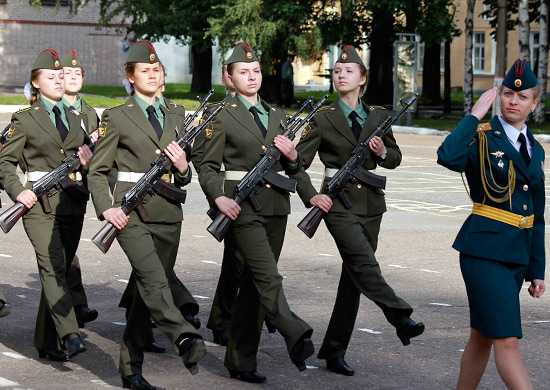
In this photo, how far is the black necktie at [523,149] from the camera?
709 centimetres

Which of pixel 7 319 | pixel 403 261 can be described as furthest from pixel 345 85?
pixel 403 261

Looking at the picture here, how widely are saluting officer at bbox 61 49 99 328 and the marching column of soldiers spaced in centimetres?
14

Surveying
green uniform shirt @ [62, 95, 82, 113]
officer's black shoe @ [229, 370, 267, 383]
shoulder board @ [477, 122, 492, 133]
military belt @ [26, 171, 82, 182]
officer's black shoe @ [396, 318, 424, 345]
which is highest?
shoulder board @ [477, 122, 492, 133]

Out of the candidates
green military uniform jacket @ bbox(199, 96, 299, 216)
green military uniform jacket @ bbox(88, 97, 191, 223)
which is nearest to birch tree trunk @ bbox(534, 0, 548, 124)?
green military uniform jacket @ bbox(199, 96, 299, 216)

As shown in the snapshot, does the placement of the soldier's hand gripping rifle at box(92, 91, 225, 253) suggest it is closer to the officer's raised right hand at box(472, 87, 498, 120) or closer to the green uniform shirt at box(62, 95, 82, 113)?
the officer's raised right hand at box(472, 87, 498, 120)

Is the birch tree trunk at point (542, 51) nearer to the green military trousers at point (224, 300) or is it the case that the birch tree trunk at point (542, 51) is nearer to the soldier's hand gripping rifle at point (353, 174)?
the green military trousers at point (224, 300)

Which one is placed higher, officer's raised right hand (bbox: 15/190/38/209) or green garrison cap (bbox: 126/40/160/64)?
green garrison cap (bbox: 126/40/160/64)

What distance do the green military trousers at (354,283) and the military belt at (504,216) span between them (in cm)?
156

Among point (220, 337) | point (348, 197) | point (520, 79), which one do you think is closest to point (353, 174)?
point (348, 197)

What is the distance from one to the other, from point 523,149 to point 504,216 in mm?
329

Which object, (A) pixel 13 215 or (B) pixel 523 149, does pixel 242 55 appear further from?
(B) pixel 523 149

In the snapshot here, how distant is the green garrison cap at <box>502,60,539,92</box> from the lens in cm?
694

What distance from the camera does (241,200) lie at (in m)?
8.48

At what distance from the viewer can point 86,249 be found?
1450cm
